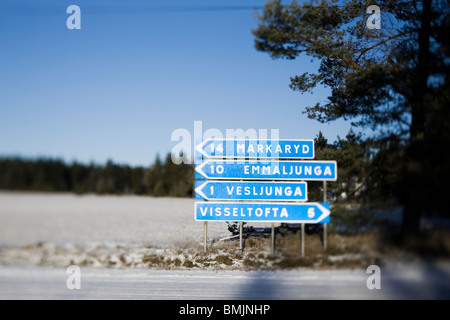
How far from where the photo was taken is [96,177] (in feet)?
23.1

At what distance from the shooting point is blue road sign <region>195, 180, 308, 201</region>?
609cm

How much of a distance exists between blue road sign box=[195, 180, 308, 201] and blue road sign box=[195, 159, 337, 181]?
137 millimetres

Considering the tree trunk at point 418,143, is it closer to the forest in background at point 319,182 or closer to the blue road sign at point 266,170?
the forest in background at point 319,182

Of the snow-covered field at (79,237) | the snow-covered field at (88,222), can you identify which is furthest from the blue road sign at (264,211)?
the snow-covered field at (88,222)

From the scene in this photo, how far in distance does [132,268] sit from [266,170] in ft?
11.9

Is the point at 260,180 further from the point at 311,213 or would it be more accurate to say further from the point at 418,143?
the point at 418,143

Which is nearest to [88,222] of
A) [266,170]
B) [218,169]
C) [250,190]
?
[218,169]

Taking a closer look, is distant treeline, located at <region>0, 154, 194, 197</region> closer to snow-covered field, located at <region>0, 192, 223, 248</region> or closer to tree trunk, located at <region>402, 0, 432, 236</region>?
snow-covered field, located at <region>0, 192, 223, 248</region>

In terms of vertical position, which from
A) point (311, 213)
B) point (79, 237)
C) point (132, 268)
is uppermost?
point (311, 213)

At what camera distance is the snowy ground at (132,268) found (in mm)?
4672

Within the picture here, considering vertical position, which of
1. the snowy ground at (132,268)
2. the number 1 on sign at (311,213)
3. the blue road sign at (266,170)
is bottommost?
the snowy ground at (132,268)

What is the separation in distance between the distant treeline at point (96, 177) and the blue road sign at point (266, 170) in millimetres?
2134

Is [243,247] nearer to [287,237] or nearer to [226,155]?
[287,237]

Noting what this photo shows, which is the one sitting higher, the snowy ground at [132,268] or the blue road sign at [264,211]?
the blue road sign at [264,211]
